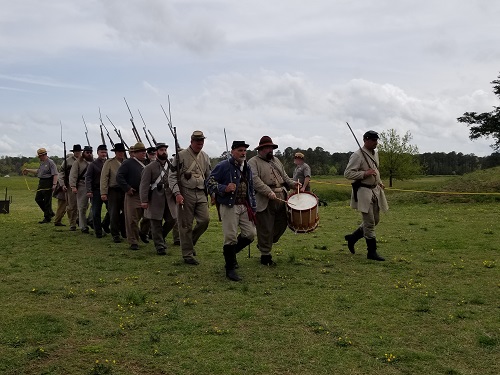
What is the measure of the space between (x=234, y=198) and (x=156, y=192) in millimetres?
3329

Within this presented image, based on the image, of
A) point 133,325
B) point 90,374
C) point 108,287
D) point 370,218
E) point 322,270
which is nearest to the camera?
point 90,374

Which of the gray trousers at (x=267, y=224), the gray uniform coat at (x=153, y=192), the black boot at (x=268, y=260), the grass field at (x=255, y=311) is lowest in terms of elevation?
the grass field at (x=255, y=311)

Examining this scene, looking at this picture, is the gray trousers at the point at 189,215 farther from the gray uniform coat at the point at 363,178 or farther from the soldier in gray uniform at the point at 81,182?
the soldier in gray uniform at the point at 81,182

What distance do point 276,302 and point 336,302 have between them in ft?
2.59

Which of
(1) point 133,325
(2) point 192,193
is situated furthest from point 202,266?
(1) point 133,325

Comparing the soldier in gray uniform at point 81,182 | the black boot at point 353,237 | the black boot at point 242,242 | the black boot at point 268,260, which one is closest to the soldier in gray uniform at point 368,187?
the black boot at point 353,237

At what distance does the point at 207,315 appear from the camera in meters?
6.83

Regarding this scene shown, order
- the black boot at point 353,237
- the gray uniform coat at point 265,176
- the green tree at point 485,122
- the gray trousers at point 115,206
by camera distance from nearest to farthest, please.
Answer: the gray uniform coat at point 265,176, the black boot at point 353,237, the gray trousers at point 115,206, the green tree at point 485,122

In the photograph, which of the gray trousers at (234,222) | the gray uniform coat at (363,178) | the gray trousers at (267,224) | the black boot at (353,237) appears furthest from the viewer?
the black boot at (353,237)

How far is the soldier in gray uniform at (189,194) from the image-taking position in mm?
10242

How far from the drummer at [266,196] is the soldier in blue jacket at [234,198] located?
479 millimetres

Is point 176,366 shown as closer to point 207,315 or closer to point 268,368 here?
point 268,368

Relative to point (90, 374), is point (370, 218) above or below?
above

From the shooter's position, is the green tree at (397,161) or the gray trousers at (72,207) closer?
the gray trousers at (72,207)
